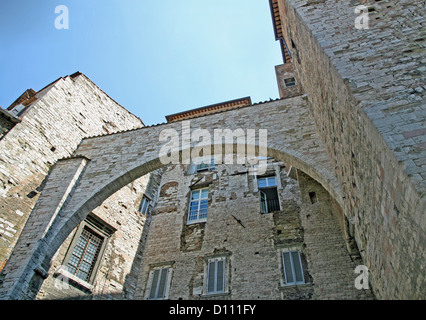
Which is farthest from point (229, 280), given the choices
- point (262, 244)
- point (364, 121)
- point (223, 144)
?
point (364, 121)

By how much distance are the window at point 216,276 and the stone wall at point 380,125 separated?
4.89m

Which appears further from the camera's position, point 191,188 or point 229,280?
point 191,188

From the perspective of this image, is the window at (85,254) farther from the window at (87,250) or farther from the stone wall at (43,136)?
the stone wall at (43,136)

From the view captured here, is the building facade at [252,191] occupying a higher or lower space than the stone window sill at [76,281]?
higher

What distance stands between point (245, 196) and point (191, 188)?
7.64 ft

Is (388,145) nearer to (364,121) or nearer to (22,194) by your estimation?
(364,121)

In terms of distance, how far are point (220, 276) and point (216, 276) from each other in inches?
4.9

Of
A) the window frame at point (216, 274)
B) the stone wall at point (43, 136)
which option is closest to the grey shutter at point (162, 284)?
the window frame at point (216, 274)

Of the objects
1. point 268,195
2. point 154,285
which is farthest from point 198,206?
point 154,285

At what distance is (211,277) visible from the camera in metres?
9.57

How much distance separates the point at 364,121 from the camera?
426 cm

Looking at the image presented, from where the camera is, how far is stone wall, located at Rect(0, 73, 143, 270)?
7.62 metres

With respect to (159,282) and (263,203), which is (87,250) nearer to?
(159,282)

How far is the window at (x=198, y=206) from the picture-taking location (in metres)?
11.4
